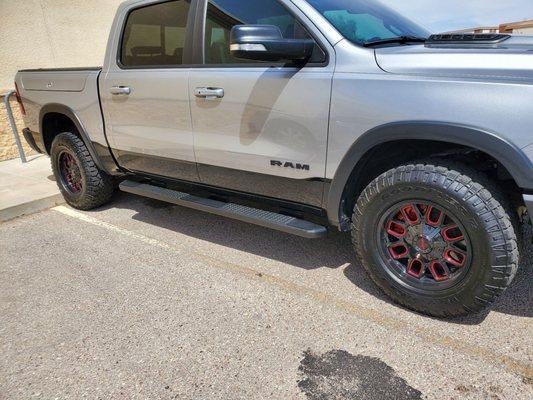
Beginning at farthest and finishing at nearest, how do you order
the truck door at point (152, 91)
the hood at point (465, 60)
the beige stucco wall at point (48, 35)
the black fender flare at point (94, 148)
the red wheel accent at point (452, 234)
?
the beige stucco wall at point (48, 35)
the black fender flare at point (94, 148)
the truck door at point (152, 91)
the red wheel accent at point (452, 234)
the hood at point (465, 60)

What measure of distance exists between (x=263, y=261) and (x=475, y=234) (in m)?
1.59

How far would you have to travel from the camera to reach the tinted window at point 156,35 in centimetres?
328

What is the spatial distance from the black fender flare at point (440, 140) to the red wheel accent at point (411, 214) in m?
0.38

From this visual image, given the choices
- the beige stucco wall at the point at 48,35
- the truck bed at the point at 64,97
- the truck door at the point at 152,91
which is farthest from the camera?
the beige stucco wall at the point at 48,35

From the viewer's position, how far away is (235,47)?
2.36 metres

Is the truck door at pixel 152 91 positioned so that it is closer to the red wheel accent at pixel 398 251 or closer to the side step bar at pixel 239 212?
the side step bar at pixel 239 212

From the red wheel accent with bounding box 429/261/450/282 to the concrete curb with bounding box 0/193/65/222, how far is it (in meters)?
4.11

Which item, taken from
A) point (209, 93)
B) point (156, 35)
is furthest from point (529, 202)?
point (156, 35)

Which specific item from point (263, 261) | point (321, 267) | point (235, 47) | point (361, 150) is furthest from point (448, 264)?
point (235, 47)

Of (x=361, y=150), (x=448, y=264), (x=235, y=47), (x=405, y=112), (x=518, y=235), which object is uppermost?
(x=235, y=47)

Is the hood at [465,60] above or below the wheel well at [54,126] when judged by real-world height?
above

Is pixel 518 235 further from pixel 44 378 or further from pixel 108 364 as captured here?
pixel 44 378

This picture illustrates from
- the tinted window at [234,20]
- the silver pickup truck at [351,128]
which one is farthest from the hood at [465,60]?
the tinted window at [234,20]

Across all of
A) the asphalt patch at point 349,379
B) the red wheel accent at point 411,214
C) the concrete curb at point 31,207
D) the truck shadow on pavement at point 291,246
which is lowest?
the concrete curb at point 31,207
